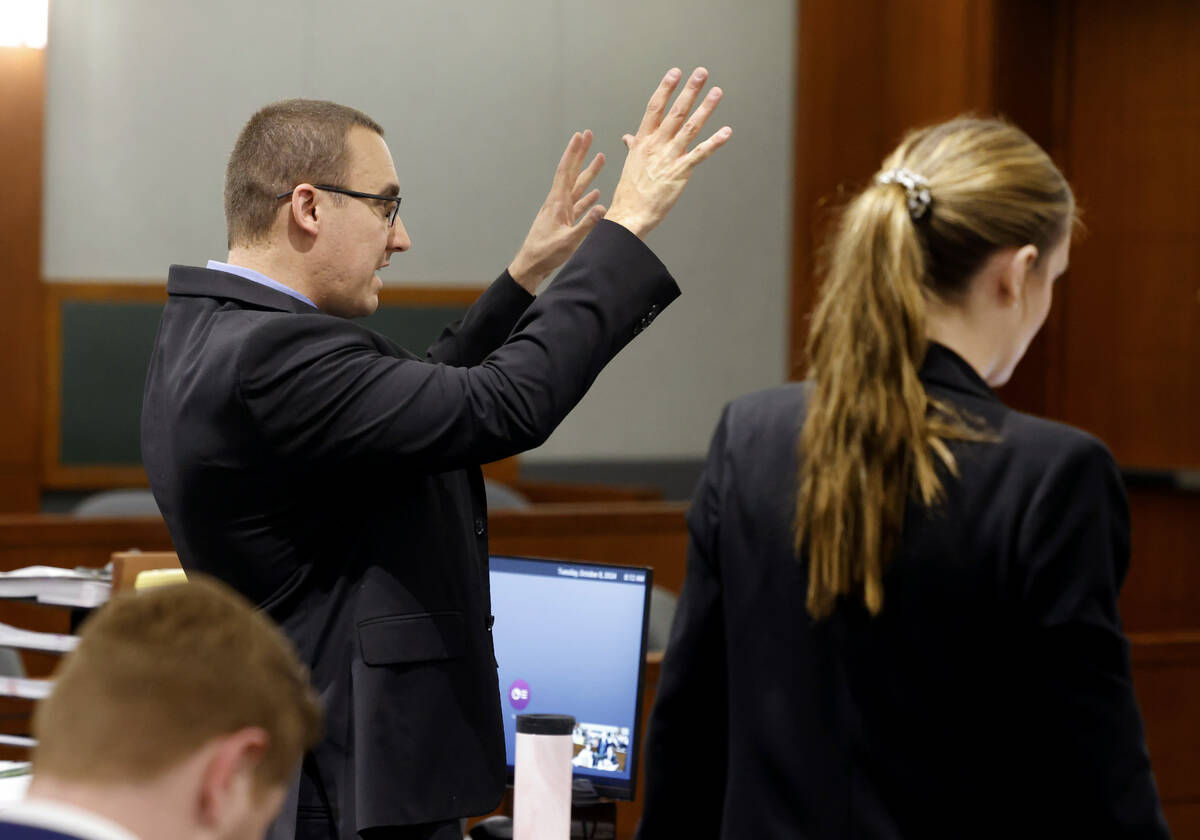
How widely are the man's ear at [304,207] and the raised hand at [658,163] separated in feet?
1.11

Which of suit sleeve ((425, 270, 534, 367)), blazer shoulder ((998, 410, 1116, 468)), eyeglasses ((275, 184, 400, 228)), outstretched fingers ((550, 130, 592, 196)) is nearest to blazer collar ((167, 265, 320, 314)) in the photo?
eyeglasses ((275, 184, 400, 228))

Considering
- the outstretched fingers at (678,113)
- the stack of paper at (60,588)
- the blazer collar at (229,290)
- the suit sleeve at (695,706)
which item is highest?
the outstretched fingers at (678,113)

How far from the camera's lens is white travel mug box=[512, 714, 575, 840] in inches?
67.1

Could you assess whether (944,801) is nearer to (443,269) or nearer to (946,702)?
(946,702)

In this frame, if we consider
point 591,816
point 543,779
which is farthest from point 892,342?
point 591,816

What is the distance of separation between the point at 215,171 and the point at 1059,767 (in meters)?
5.68

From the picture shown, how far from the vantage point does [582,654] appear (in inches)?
77.7

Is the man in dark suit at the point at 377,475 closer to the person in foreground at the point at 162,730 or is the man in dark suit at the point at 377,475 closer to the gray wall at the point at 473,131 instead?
the person in foreground at the point at 162,730

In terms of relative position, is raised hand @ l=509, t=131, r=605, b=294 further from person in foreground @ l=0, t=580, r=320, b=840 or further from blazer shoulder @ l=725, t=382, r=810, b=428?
person in foreground @ l=0, t=580, r=320, b=840

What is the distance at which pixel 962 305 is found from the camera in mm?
1162

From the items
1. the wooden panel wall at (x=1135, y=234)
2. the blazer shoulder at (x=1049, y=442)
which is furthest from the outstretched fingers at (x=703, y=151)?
the wooden panel wall at (x=1135, y=234)

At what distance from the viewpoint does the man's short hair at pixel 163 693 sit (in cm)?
77

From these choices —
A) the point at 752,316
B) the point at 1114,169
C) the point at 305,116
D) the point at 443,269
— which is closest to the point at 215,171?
the point at 443,269

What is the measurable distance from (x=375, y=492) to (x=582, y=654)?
1.85ft
